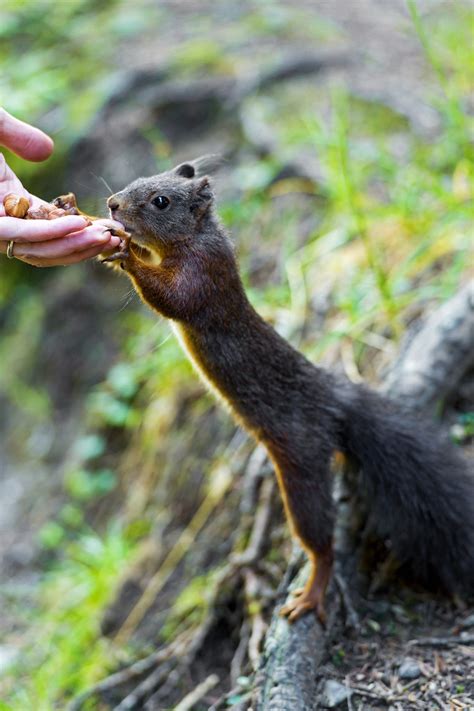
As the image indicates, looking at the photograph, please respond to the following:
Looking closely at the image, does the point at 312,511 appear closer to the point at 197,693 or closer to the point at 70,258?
the point at 197,693

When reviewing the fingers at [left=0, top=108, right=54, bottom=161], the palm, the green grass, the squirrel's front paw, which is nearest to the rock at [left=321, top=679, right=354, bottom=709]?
the green grass

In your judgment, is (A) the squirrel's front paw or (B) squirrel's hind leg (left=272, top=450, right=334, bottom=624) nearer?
(A) the squirrel's front paw

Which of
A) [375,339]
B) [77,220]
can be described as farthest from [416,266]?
[77,220]

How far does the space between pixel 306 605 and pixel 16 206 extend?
1464 millimetres

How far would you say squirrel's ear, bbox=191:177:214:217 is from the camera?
9.09 feet

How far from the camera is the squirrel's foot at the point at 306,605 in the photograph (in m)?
2.40

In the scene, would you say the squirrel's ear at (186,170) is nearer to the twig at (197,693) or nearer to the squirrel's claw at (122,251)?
the squirrel's claw at (122,251)

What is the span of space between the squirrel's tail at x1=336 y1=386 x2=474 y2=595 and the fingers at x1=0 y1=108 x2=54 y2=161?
53.3 inches

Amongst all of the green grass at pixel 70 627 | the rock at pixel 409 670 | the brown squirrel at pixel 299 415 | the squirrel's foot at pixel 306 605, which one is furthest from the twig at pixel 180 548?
the rock at pixel 409 670

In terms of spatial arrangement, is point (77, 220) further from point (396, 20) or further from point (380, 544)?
point (396, 20)

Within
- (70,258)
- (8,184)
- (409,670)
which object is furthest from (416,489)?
(8,184)

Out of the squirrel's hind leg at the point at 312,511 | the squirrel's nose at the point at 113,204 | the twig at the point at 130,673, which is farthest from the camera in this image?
the twig at the point at 130,673

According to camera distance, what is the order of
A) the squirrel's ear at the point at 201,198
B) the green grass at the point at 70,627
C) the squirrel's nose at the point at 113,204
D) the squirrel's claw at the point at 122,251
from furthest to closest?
the green grass at the point at 70,627 → the squirrel's ear at the point at 201,198 → the squirrel's nose at the point at 113,204 → the squirrel's claw at the point at 122,251

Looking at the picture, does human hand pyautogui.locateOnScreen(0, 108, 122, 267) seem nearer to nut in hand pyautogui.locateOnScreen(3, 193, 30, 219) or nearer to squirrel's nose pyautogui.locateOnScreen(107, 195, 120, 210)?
nut in hand pyautogui.locateOnScreen(3, 193, 30, 219)
